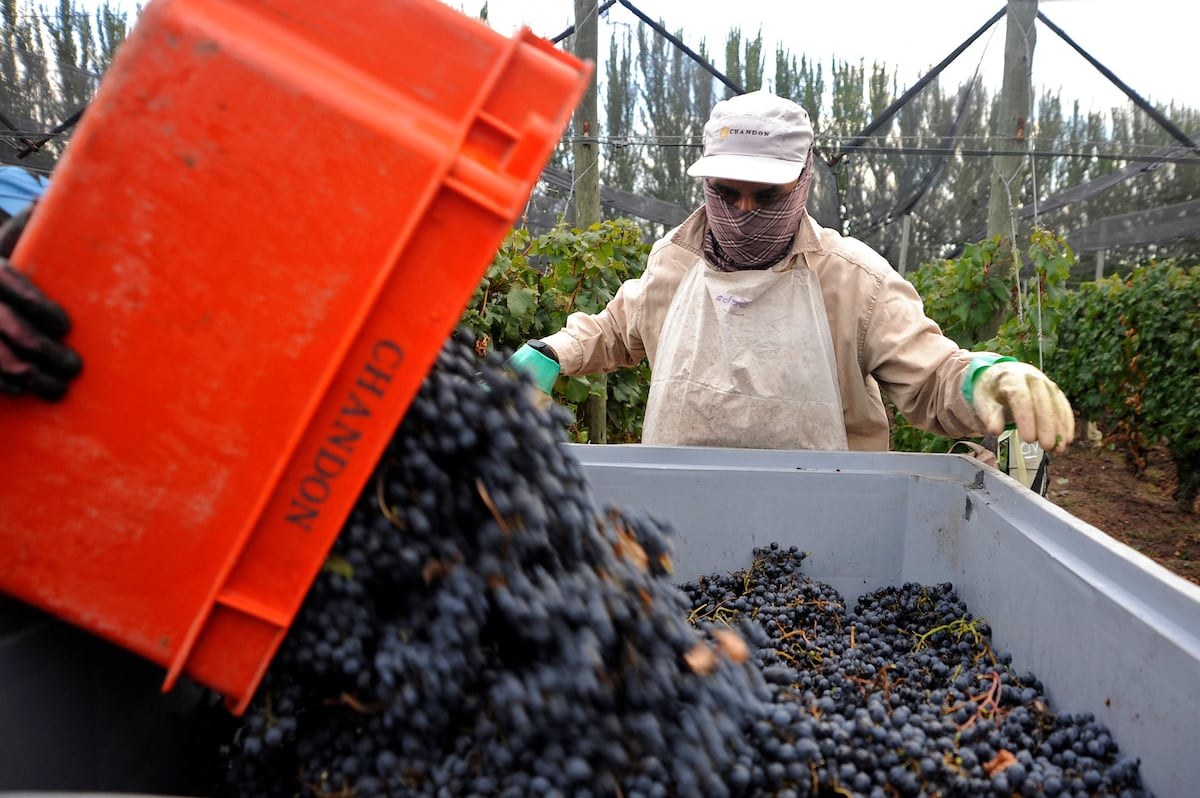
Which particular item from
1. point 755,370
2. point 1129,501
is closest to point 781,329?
point 755,370

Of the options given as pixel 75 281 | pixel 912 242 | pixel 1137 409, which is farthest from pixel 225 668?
pixel 1137 409

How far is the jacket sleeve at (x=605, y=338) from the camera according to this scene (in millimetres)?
2916

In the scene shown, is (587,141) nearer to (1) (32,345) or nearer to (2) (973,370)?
(2) (973,370)

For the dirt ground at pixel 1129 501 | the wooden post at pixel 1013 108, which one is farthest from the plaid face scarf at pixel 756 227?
the dirt ground at pixel 1129 501

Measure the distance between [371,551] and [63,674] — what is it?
50cm

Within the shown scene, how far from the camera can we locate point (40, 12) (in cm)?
572

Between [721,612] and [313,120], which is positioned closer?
[313,120]

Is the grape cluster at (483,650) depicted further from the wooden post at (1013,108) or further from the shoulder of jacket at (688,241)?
the wooden post at (1013,108)

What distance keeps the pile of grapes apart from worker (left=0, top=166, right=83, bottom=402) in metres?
0.38

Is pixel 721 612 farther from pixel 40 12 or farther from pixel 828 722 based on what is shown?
pixel 40 12

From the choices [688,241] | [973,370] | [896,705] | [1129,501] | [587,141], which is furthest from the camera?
[1129,501]

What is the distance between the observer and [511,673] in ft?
3.61

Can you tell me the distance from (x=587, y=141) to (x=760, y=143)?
316 cm

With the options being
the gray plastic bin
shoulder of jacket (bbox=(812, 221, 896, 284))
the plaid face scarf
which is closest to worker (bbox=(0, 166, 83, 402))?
the gray plastic bin
